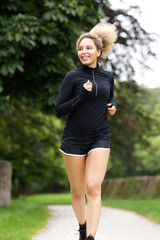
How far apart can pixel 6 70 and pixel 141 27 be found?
537 centimetres

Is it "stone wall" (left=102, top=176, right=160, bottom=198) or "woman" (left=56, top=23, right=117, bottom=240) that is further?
"stone wall" (left=102, top=176, right=160, bottom=198)

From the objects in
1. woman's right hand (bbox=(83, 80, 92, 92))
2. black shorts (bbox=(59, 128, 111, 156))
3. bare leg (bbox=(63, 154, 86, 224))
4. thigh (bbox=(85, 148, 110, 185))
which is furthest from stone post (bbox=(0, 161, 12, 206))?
woman's right hand (bbox=(83, 80, 92, 92))

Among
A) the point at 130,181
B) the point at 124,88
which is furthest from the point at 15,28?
the point at 130,181

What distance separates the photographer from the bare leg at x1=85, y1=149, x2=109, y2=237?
401cm

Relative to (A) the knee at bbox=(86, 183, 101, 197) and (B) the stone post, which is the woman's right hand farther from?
(B) the stone post

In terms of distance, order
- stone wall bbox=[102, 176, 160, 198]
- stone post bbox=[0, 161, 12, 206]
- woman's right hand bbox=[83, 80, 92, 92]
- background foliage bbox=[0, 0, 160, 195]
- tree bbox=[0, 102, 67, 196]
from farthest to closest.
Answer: stone wall bbox=[102, 176, 160, 198] < tree bbox=[0, 102, 67, 196] < stone post bbox=[0, 161, 12, 206] < background foliage bbox=[0, 0, 160, 195] < woman's right hand bbox=[83, 80, 92, 92]

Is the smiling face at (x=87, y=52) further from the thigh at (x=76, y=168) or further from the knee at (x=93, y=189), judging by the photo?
the knee at (x=93, y=189)

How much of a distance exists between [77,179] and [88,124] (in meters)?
0.63

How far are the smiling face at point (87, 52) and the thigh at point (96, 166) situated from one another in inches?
37.0

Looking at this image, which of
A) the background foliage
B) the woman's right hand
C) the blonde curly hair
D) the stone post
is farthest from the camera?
the stone post

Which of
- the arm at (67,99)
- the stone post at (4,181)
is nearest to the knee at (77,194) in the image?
the arm at (67,99)

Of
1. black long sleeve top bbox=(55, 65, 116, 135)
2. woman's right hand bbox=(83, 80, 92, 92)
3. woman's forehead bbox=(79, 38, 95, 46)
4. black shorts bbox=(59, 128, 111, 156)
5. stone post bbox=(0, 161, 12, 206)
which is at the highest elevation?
woman's forehead bbox=(79, 38, 95, 46)

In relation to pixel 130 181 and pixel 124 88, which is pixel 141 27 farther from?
pixel 130 181

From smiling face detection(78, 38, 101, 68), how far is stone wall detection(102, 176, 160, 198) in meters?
13.1
